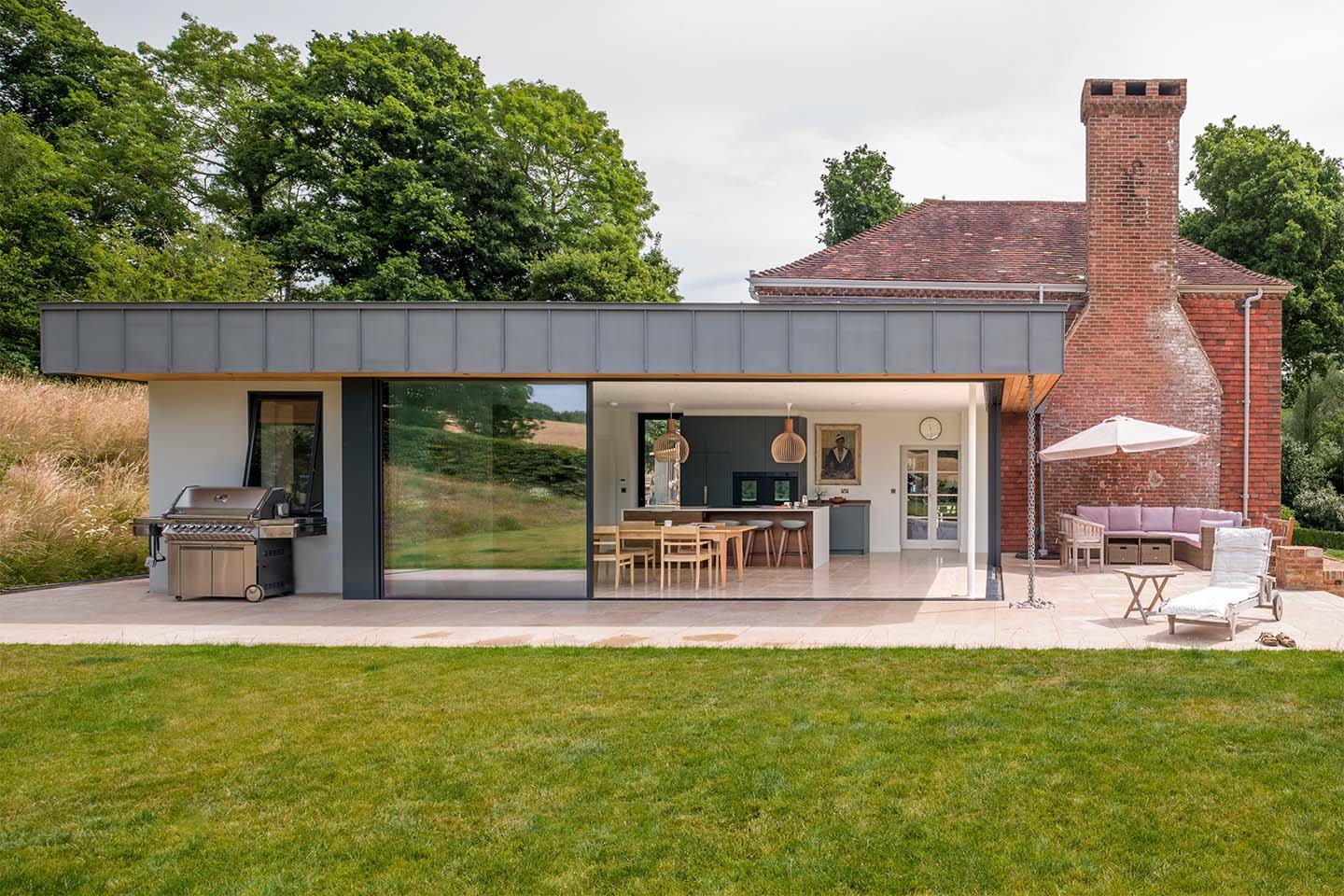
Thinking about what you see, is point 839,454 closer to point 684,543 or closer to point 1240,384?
point 1240,384

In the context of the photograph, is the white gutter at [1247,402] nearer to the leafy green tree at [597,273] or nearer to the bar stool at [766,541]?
the bar stool at [766,541]

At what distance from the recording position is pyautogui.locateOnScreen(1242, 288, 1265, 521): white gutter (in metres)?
16.3

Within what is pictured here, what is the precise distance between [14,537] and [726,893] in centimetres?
1243

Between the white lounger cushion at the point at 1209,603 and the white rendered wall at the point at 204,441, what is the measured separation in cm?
911

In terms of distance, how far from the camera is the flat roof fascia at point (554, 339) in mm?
9148

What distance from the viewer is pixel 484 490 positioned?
1076 centimetres

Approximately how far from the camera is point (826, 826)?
4027 mm

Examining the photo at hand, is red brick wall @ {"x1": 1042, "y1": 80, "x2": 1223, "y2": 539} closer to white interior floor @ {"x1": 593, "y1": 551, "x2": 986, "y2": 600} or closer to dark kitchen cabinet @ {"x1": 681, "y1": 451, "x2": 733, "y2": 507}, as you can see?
white interior floor @ {"x1": 593, "y1": 551, "x2": 986, "y2": 600}

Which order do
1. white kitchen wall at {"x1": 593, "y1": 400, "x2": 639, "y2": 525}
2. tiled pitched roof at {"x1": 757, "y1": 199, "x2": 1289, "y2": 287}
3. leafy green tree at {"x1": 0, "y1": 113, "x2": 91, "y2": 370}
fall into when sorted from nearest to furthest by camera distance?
white kitchen wall at {"x1": 593, "y1": 400, "x2": 639, "y2": 525} < tiled pitched roof at {"x1": 757, "y1": 199, "x2": 1289, "y2": 287} < leafy green tree at {"x1": 0, "y1": 113, "x2": 91, "y2": 370}

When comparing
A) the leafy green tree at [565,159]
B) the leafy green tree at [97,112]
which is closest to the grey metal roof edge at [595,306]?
the leafy green tree at [97,112]

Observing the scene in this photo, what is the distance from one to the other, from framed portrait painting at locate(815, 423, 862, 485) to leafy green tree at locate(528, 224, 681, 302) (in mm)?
7403

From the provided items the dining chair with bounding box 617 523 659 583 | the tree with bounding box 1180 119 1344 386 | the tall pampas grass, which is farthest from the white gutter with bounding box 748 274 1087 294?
the tree with bounding box 1180 119 1344 386

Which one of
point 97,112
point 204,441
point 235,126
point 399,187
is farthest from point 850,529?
point 97,112

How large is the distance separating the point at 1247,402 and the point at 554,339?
1309 cm
